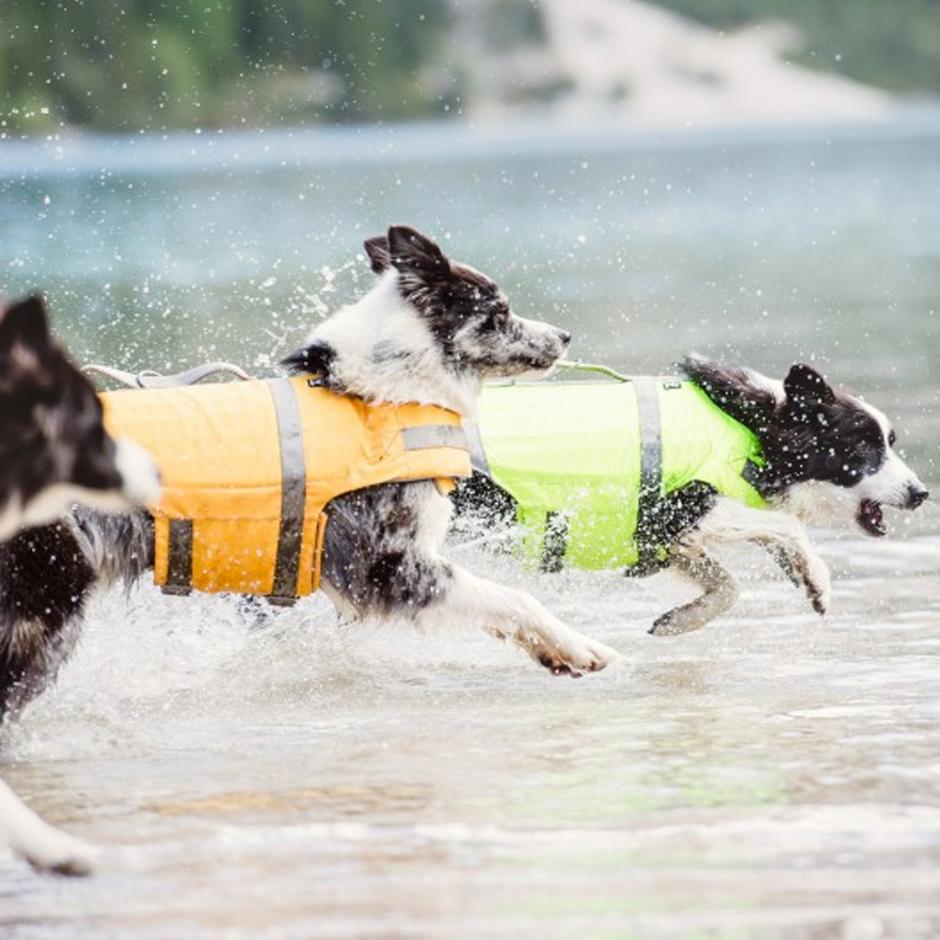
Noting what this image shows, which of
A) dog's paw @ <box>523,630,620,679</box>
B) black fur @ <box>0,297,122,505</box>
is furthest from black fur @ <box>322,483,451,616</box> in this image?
black fur @ <box>0,297,122,505</box>

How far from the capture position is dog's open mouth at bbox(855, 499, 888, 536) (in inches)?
318

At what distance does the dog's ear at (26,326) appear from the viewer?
15.4ft

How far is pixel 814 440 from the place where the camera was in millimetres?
7938

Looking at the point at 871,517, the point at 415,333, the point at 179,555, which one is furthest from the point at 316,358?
the point at 871,517

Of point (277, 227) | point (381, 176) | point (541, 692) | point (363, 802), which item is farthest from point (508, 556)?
point (381, 176)

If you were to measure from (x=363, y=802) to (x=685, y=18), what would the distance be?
97.3 m

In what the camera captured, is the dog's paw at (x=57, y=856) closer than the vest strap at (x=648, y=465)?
Yes

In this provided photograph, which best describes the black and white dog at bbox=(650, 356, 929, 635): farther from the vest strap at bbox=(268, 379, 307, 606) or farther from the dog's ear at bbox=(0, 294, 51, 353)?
the dog's ear at bbox=(0, 294, 51, 353)

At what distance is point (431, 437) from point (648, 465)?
108 centimetres

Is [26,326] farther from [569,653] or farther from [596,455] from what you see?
[596,455]

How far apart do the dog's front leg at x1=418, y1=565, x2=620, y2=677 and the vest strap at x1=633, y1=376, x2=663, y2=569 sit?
0.77m

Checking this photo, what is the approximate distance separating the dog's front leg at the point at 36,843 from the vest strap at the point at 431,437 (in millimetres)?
2063

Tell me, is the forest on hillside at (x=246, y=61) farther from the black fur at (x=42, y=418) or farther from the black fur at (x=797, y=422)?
the black fur at (x=42, y=418)

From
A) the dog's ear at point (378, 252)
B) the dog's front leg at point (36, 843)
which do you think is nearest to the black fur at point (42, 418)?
the dog's front leg at point (36, 843)
